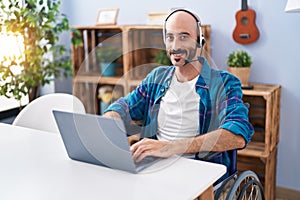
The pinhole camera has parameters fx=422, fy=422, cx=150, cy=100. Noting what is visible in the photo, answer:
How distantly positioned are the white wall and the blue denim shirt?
3.40 ft

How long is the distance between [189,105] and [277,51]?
3.90 feet

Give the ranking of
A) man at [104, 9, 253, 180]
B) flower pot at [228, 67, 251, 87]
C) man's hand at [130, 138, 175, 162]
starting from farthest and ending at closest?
flower pot at [228, 67, 251, 87], man at [104, 9, 253, 180], man's hand at [130, 138, 175, 162]

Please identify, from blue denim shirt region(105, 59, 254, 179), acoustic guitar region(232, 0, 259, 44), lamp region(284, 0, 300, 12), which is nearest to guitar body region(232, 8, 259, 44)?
acoustic guitar region(232, 0, 259, 44)

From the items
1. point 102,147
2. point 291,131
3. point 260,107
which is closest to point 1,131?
point 102,147

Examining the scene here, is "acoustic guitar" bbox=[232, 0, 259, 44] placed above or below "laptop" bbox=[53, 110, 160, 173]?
above

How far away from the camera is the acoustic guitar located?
2.54 metres

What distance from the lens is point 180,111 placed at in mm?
1610

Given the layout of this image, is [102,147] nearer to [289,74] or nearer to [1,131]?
[1,131]

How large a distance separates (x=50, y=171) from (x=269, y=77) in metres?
1.69

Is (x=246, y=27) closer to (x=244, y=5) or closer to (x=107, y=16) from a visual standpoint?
(x=244, y=5)

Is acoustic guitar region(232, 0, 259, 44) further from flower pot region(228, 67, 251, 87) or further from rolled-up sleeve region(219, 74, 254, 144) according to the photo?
rolled-up sleeve region(219, 74, 254, 144)

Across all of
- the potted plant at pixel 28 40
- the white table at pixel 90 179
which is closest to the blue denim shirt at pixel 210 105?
the white table at pixel 90 179

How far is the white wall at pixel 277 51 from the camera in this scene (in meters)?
2.51

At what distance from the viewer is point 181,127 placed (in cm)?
161
